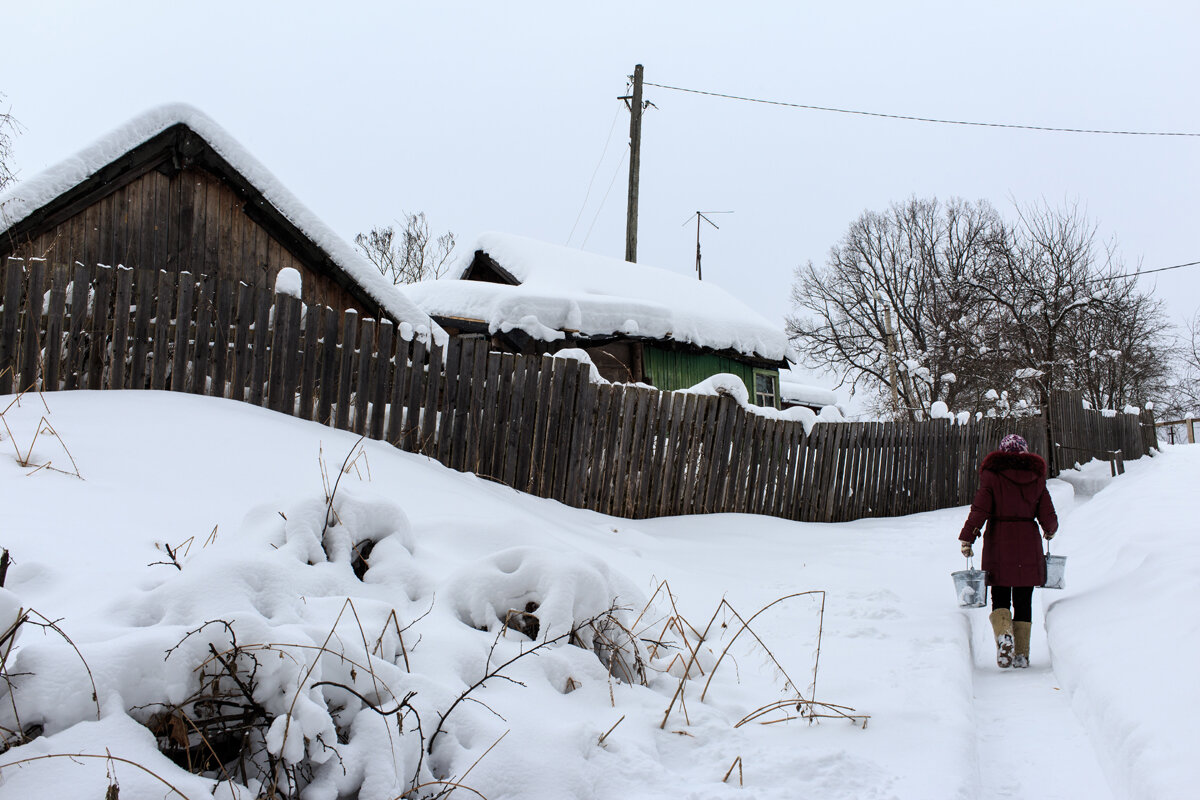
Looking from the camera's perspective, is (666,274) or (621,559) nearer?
(621,559)

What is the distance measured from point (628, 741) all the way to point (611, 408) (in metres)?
4.84

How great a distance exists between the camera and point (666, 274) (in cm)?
1792

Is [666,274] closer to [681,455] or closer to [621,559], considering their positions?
[681,455]

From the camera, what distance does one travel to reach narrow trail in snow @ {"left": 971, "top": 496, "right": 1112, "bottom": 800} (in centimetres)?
262

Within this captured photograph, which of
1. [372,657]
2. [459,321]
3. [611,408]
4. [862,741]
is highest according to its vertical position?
[459,321]

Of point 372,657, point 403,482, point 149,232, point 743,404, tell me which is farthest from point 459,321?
point 372,657

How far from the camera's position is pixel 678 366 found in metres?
15.4

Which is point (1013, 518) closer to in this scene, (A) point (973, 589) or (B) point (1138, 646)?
(A) point (973, 589)

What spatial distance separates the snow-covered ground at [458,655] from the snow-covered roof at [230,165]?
10.1 ft

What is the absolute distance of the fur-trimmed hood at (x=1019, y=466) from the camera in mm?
4840

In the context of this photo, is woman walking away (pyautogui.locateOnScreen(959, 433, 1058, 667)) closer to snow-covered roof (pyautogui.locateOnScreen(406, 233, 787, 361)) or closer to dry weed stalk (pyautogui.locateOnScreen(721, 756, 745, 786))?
dry weed stalk (pyautogui.locateOnScreen(721, 756, 745, 786))

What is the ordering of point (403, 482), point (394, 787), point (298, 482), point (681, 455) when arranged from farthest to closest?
point (681, 455), point (403, 482), point (298, 482), point (394, 787)

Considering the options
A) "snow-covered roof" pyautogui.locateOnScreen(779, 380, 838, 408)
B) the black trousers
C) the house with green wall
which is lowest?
the black trousers

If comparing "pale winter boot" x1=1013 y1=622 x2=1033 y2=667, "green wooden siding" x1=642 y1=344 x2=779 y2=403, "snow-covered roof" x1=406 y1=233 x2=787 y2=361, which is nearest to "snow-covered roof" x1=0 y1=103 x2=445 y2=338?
"snow-covered roof" x1=406 y1=233 x2=787 y2=361
